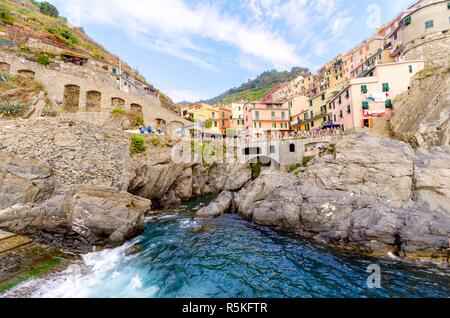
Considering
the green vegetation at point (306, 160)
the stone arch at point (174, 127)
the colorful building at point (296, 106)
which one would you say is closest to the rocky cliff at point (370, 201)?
the green vegetation at point (306, 160)

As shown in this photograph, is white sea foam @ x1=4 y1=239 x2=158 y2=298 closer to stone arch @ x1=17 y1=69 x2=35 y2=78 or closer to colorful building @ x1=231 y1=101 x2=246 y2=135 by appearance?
stone arch @ x1=17 y1=69 x2=35 y2=78

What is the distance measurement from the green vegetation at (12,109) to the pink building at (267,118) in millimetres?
42111

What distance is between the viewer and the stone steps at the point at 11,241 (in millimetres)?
10542

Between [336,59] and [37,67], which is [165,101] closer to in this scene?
[37,67]

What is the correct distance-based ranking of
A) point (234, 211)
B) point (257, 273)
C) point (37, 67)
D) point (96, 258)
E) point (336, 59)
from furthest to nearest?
point (336, 59) → point (37, 67) → point (234, 211) → point (96, 258) → point (257, 273)

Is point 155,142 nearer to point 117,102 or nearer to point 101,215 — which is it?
point 101,215

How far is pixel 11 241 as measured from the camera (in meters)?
11.2

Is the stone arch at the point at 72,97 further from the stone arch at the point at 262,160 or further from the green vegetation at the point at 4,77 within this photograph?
the stone arch at the point at 262,160

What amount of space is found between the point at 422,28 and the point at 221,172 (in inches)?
1626

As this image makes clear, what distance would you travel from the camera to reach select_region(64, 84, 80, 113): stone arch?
35.0 meters

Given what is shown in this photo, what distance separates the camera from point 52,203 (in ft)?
44.9

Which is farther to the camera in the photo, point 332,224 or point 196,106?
point 196,106

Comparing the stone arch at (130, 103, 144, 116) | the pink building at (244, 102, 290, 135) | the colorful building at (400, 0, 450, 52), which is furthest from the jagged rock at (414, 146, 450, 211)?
the pink building at (244, 102, 290, 135)

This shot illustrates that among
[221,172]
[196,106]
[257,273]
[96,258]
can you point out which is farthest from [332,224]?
[196,106]
